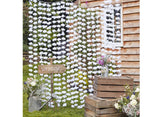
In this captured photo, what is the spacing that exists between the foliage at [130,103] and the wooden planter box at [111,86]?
118mm

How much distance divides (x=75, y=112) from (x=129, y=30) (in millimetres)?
2232

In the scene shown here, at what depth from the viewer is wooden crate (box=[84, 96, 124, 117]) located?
9.73 feet

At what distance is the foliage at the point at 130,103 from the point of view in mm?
2758

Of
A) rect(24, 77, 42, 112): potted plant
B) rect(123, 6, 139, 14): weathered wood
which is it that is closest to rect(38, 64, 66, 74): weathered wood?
rect(24, 77, 42, 112): potted plant

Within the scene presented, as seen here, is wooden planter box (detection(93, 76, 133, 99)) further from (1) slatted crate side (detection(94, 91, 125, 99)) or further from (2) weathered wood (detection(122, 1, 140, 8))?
(2) weathered wood (detection(122, 1, 140, 8))

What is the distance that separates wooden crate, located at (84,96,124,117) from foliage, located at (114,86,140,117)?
99mm

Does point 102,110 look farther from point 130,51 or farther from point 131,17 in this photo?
point 131,17

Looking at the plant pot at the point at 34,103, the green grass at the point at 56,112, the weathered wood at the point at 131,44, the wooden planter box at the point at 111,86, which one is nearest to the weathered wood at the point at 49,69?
the plant pot at the point at 34,103

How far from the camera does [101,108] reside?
3002mm

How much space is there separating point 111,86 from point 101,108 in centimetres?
37

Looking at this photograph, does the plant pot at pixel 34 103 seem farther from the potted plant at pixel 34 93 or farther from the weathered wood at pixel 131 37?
the weathered wood at pixel 131 37

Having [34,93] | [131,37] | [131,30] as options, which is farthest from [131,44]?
[34,93]
